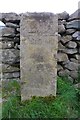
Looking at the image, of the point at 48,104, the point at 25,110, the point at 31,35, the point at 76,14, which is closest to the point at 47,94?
the point at 48,104

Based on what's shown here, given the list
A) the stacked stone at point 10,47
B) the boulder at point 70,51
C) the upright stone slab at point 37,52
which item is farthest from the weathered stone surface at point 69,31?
the stacked stone at point 10,47

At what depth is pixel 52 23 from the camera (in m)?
4.73

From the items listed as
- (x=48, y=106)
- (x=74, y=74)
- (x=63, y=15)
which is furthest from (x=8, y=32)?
(x=48, y=106)

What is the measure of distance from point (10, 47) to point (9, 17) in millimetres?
564

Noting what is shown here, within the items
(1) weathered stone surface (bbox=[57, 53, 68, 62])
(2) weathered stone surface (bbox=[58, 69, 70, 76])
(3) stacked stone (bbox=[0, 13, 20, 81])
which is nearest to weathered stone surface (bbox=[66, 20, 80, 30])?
(1) weathered stone surface (bbox=[57, 53, 68, 62])

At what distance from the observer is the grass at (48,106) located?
4.43 meters

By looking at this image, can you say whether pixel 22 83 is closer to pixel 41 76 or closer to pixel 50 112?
pixel 41 76

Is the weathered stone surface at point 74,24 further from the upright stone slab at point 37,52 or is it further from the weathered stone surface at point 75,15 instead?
the upright stone slab at point 37,52

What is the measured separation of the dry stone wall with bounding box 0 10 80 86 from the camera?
17.5ft

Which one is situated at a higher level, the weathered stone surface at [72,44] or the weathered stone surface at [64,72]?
the weathered stone surface at [72,44]

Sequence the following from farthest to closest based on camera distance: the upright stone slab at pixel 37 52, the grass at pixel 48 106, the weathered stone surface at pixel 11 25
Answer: the weathered stone surface at pixel 11 25 → the upright stone slab at pixel 37 52 → the grass at pixel 48 106

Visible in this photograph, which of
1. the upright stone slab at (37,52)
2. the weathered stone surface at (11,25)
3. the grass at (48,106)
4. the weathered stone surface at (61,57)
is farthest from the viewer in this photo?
the weathered stone surface at (61,57)

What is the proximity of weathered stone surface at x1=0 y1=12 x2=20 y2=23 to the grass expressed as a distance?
1363mm

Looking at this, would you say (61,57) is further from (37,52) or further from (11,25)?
(11,25)
